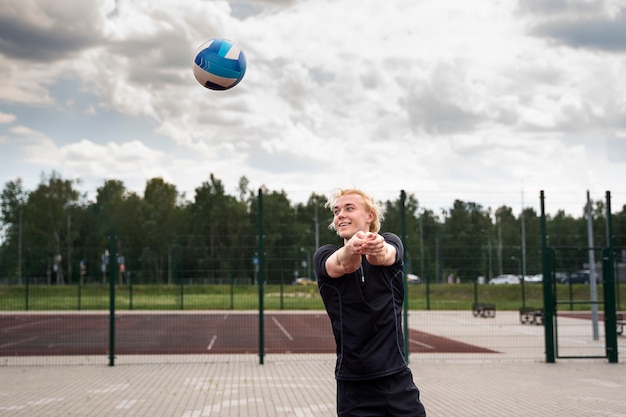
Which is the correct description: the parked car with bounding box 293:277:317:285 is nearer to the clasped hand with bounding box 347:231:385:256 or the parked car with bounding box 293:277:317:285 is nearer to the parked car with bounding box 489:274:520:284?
the parked car with bounding box 489:274:520:284

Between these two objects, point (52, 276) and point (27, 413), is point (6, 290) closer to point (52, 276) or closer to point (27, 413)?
point (52, 276)

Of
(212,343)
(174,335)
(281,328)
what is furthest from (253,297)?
(281,328)

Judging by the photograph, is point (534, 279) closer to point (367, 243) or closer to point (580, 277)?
point (580, 277)

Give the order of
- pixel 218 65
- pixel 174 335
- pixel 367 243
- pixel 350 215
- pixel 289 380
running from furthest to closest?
pixel 174 335 → pixel 289 380 → pixel 218 65 → pixel 350 215 → pixel 367 243

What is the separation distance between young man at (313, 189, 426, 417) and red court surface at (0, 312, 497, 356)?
1373cm

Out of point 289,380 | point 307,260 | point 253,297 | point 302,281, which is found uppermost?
point 307,260

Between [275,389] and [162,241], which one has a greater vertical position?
[162,241]

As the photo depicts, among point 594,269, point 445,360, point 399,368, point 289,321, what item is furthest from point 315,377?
point 289,321

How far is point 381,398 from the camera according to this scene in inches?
144

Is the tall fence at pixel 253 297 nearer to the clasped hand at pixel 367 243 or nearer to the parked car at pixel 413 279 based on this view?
the parked car at pixel 413 279

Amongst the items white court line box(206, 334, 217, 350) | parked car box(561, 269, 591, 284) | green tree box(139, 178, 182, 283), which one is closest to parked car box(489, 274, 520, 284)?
parked car box(561, 269, 591, 284)

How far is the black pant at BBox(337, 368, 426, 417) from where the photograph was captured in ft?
12.0

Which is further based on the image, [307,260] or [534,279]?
[307,260]

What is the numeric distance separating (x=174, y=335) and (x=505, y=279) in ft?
34.7
